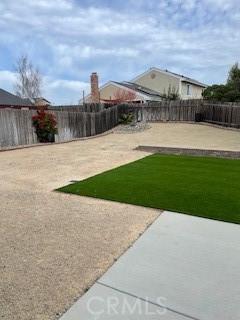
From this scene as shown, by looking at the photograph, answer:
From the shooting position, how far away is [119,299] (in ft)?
9.11

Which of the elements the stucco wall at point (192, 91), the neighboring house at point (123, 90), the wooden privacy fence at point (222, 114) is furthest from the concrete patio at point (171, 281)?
the stucco wall at point (192, 91)

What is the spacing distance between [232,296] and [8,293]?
1850 mm

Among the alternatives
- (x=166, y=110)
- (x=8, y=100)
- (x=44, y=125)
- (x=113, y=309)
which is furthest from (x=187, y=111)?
(x=113, y=309)

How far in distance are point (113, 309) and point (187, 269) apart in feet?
3.05

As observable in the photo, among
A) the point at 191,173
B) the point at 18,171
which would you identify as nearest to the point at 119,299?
A: the point at 191,173

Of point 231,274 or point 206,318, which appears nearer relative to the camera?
point 206,318

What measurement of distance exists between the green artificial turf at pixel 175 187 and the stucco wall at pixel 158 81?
3157 centimetres

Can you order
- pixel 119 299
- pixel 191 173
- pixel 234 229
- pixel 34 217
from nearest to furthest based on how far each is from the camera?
1. pixel 119 299
2. pixel 234 229
3. pixel 34 217
4. pixel 191 173

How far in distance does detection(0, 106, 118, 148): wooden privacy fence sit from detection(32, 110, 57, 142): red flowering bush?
23 centimetres

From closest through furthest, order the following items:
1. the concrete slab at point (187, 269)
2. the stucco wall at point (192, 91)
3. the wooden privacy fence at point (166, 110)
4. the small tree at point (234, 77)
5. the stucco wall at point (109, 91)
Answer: the concrete slab at point (187, 269) → the wooden privacy fence at point (166, 110) → the small tree at point (234, 77) → the stucco wall at point (109, 91) → the stucco wall at point (192, 91)

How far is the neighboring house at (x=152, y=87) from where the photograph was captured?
36656mm

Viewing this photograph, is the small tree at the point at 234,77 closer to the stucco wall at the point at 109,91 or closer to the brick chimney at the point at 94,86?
the stucco wall at the point at 109,91

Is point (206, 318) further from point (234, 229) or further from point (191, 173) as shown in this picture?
point (191, 173)

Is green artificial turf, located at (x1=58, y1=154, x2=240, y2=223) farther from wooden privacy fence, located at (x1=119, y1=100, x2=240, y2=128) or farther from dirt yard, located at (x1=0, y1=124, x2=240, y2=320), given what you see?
wooden privacy fence, located at (x1=119, y1=100, x2=240, y2=128)
